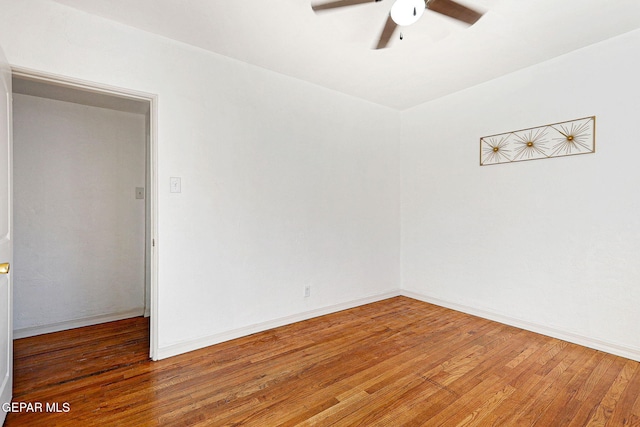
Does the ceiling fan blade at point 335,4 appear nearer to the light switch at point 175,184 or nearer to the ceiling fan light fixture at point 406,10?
the ceiling fan light fixture at point 406,10

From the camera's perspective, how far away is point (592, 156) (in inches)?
97.5

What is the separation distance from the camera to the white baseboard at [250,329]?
235 cm

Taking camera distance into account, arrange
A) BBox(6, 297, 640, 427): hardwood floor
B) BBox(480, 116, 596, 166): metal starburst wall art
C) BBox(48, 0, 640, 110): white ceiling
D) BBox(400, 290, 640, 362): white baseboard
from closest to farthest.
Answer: BBox(6, 297, 640, 427): hardwood floor
BBox(48, 0, 640, 110): white ceiling
BBox(400, 290, 640, 362): white baseboard
BBox(480, 116, 596, 166): metal starburst wall art

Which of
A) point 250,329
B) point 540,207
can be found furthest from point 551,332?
point 250,329

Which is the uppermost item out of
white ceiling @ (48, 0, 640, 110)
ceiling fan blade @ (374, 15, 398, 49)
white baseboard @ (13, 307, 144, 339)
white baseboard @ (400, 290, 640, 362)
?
white ceiling @ (48, 0, 640, 110)

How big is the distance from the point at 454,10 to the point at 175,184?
2.19 metres

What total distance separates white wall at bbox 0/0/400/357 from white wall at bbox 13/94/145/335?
1.24 metres

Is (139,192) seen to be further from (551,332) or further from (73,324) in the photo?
(551,332)

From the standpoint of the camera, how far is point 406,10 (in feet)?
5.03

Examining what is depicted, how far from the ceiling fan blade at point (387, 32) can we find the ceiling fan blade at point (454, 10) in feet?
0.71

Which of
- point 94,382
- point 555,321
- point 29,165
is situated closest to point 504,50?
point 555,321

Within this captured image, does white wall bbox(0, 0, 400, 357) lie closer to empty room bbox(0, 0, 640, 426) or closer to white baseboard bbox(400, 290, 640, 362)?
empty room bbox(0, 0, 640, 426)

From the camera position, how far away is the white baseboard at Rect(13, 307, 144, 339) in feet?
8.93

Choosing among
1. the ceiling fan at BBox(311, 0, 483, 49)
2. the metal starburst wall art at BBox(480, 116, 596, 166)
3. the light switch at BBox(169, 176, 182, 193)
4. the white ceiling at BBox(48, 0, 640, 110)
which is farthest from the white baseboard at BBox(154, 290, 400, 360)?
the ceiling fan at BBox(311, 0, 483, 49)
